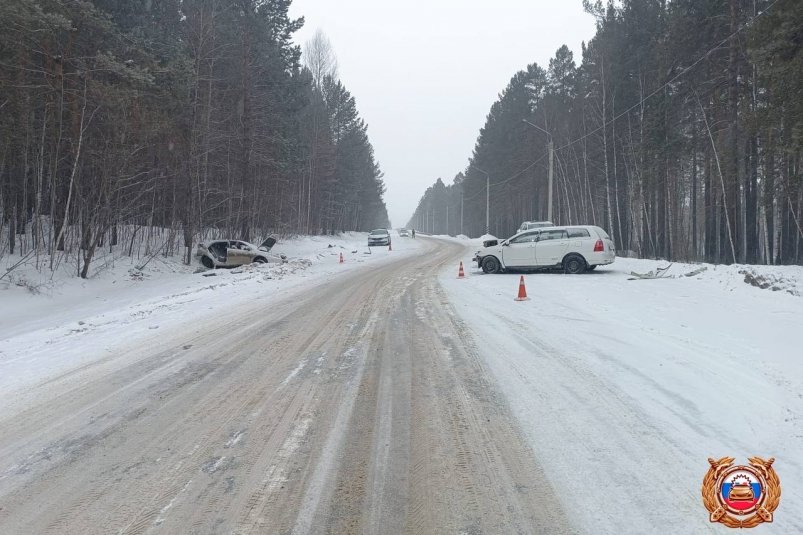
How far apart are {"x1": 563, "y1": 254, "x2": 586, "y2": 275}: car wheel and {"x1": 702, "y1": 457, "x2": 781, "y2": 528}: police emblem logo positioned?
13.8 metres

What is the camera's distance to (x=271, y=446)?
370cm

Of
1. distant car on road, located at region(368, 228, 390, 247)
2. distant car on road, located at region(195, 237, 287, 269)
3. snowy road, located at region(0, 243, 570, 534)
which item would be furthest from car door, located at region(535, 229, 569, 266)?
distant car on road, located at region(368, 228, 390, 247)

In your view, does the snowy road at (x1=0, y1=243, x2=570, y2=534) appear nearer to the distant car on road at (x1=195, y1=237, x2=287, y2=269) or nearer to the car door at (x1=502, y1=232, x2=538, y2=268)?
the car door at (x1=502, y1=232, x2=538, y2=268)

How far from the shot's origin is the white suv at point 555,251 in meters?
16.0

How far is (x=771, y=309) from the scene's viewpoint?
27.5 feet

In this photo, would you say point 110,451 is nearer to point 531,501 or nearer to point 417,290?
point 531,501

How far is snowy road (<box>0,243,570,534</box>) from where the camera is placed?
2807 millimetres

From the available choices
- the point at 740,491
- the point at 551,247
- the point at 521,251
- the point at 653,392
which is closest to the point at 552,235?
the point at 551,247

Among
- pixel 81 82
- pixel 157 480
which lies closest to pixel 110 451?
pixel 157 480

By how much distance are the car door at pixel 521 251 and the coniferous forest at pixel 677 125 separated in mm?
7722

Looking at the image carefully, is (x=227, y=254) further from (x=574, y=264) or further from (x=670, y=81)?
(x=670, y=81)

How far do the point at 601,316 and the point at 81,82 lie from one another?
19.1m

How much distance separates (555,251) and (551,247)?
0.20 meters

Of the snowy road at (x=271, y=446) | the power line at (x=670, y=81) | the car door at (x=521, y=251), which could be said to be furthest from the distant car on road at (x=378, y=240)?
the snowy road at (x=271, y=446)
